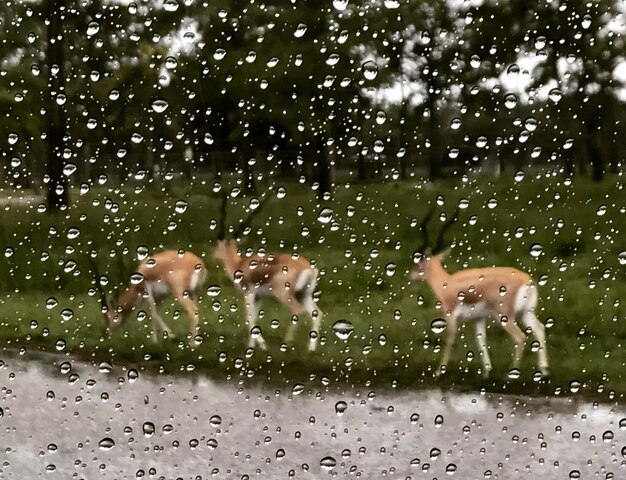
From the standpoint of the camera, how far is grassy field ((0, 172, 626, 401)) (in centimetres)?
105

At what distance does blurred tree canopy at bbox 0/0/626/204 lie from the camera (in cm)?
104

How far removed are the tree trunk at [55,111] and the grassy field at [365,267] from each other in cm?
3

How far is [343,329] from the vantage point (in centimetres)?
107

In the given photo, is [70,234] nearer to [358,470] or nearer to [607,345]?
[358,470]

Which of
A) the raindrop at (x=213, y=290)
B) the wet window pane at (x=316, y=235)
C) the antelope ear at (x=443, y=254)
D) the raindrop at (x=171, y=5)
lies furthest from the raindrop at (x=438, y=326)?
the raindrop at (x=171, y=5)

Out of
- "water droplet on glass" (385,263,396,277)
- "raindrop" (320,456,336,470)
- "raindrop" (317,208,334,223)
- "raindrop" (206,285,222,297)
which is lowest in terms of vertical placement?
"raindrop" (320,456,336,470)

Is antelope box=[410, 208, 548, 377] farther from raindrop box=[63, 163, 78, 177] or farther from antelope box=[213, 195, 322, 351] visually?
raindrop box=[63, 163, 78, 177]

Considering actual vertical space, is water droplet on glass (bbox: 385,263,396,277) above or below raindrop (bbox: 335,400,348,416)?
above

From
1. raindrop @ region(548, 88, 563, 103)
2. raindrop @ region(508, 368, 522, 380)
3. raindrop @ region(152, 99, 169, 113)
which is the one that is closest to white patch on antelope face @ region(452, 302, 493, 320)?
A: raindrop @ region(508, 368, 522, 380)

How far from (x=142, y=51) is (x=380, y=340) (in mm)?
658

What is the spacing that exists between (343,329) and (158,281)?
13.3 inches

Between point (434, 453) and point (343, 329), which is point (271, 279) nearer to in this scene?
A: point (343, 329)

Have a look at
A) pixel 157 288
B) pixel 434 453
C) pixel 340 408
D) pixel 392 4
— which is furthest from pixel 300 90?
pixel 434 453

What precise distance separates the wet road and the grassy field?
0.03 meters
